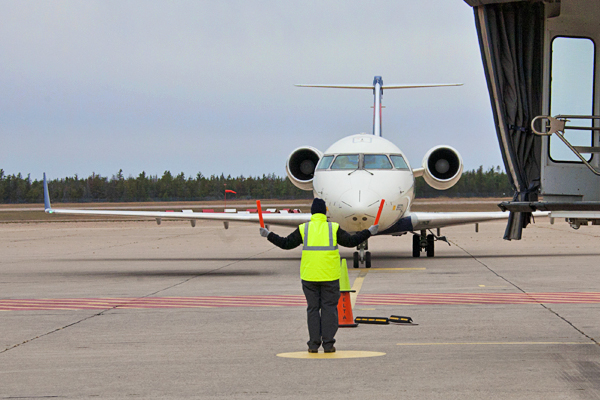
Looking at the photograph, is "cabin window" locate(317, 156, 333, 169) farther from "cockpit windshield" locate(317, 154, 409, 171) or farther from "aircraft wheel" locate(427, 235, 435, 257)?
"aircraft wheel" locate(427, 235, 435, 257)

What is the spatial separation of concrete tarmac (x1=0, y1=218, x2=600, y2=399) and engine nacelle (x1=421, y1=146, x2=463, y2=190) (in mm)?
4653

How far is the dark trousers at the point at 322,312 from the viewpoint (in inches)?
301

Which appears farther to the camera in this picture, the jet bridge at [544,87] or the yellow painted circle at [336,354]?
the jet bridge at [544,87]

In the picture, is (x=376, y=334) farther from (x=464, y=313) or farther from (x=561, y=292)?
(x=561, y=292)

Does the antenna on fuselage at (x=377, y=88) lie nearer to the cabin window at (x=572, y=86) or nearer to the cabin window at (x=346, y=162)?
the cabin window at (x=346, y=162)

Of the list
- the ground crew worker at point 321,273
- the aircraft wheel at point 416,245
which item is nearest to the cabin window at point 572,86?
the ground crew worker at point 321,273

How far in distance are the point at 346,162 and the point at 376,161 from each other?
736mm

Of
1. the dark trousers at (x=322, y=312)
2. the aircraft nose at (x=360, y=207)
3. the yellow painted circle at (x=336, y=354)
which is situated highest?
the aircraft nose at (x=360, y=207)

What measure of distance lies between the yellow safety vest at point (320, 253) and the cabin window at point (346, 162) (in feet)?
31.8

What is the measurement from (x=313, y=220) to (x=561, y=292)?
606 centimetres

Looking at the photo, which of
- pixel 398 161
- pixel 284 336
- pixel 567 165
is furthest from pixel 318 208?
pixel 398 161

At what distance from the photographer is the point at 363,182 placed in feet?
55.1

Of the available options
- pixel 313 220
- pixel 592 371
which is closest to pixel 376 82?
pixel 313 220

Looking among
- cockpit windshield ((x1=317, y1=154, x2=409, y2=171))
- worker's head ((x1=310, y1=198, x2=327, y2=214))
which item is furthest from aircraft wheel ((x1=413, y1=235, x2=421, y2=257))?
worker's head ((x1=310, y1=198, x2=327, y2=214))
